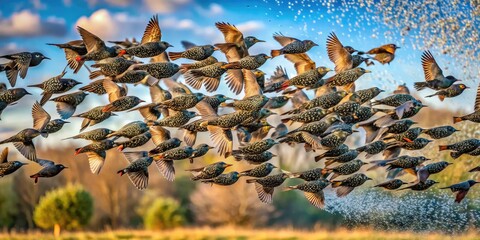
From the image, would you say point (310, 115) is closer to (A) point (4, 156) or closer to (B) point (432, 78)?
(B) point (432, 78)

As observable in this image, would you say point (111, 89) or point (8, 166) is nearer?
point (111, 89)

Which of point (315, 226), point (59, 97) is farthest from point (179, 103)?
point (315, 226)

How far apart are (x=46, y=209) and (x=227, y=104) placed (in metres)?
15.7

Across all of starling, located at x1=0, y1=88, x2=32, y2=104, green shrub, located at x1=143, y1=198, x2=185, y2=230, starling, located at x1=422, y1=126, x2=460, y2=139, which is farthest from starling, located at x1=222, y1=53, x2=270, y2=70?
green shrub, located at x1=143, y1=198, x2=185, y2=230

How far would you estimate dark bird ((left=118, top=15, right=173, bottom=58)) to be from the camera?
24.3 feet

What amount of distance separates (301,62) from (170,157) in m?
1.68

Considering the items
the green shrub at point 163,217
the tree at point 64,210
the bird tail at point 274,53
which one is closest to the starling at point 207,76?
the bird tail at point 274,53

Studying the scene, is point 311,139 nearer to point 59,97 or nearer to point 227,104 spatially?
point 227,104

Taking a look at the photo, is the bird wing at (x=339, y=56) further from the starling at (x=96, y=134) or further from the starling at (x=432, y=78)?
the starling at (x=96, y=134)

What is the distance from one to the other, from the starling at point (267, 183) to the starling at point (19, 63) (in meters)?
2.36

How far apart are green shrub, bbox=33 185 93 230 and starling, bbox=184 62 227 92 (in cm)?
1524

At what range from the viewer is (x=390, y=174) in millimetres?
9539

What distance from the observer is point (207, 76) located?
7.73 metres

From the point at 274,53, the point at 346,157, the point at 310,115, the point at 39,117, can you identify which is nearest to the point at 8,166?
the point at 39,117
